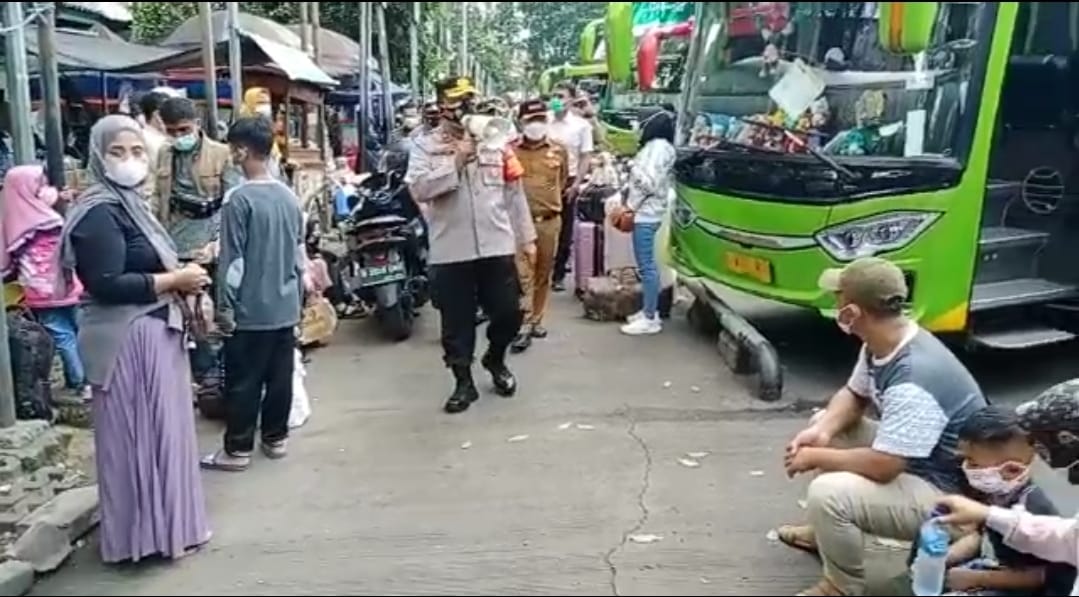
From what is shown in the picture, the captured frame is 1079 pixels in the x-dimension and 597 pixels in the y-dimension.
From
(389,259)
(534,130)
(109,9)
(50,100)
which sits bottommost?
(389,259)

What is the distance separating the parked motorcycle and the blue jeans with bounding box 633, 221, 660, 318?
1486mm

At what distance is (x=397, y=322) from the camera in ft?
27.7

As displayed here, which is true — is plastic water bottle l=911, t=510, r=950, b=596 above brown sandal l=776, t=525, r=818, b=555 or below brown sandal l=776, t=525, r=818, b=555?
above

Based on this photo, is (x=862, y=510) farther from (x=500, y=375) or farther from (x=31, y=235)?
(x=31, y=235)

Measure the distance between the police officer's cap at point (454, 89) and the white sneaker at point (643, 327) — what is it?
8.89 feet

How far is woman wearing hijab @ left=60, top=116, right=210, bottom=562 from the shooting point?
4113mm

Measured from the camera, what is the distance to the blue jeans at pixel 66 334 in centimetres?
639

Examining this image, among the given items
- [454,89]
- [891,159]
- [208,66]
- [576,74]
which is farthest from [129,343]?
A: [576,74]

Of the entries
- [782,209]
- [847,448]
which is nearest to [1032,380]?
[782,209]

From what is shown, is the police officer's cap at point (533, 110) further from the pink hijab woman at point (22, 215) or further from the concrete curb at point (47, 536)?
the concrete curb at point (47, 536)

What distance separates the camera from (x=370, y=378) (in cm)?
736

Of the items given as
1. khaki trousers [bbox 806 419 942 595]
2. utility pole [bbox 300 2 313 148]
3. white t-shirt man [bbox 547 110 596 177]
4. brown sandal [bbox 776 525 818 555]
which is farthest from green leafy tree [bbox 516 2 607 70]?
khaki trousers [bbox 806 419 942 595]

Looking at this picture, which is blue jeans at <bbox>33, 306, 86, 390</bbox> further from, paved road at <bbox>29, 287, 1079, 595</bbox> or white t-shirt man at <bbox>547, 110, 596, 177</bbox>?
white t-shirt man at <bbox>547, 110, 596, 177</bbox>

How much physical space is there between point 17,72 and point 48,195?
0.92m
